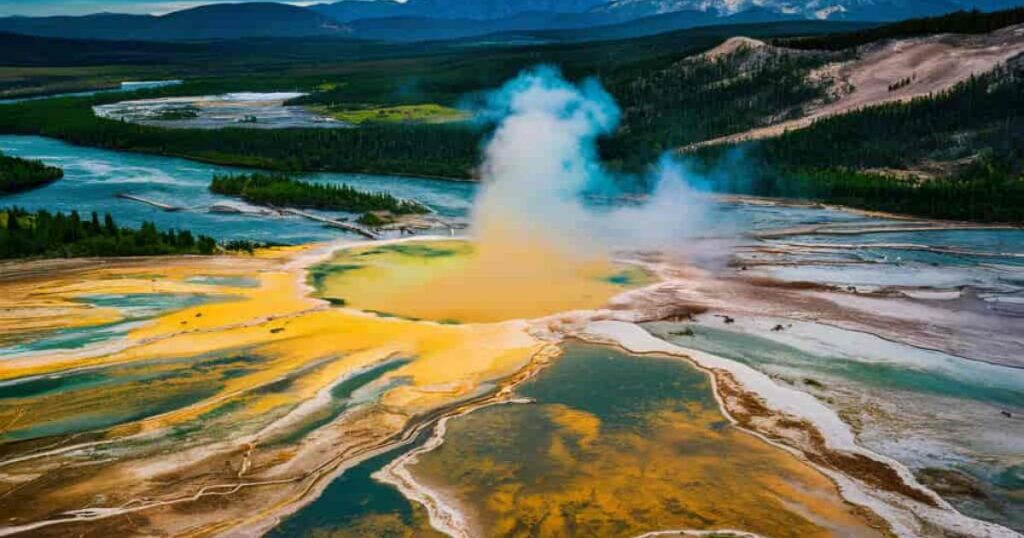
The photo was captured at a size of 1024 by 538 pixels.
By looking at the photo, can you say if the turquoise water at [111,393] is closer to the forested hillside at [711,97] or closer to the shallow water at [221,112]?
the forested hillside at [711,97]

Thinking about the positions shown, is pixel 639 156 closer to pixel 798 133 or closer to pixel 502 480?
pixel 798 133

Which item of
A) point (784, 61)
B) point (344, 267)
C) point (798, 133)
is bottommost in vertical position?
point (344, 267)

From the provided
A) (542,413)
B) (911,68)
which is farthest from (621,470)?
(911,68)

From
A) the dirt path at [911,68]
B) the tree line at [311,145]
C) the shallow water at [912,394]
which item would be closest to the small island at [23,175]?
the tree line at [311,145]

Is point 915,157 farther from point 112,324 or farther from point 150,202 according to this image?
point 112,324

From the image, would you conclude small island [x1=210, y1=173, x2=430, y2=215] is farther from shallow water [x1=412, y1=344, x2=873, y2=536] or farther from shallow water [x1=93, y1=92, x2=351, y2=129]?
shallow water [x1=93, y1=92, x2=351, y2=129]

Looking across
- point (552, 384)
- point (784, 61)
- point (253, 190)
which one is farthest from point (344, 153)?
point (552, 384)
